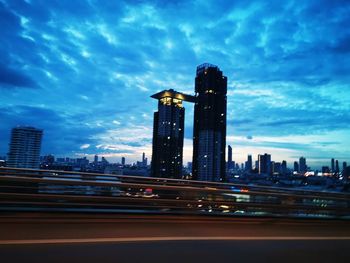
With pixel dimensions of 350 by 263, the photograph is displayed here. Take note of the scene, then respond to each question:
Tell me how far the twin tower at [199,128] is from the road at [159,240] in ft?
402

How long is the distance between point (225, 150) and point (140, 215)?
136619 mm

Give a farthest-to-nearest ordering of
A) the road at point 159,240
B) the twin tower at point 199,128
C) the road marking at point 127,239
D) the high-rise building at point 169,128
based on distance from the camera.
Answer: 1. the high-rise building at point 169,128
2. the twin tower at point 199,128
3. the road marking at point 127,239
4. the road at point 159,240

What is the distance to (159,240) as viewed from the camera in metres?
6.62

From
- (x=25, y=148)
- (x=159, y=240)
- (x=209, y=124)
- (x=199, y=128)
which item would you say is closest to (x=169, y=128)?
(x=199, y=128)

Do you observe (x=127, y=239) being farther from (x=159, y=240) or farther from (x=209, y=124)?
(x=209, y=124)

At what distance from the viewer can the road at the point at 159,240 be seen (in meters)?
5.41

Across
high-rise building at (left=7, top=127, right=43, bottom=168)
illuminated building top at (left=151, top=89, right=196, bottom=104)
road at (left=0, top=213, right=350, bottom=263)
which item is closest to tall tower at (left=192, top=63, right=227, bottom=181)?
illuminated building top at (left=151, top=89, right=196, bottom=104)

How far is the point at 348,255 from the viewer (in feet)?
21.1

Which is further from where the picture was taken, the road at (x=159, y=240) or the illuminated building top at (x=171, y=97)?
the illuminated building top at (x=171, y=97)

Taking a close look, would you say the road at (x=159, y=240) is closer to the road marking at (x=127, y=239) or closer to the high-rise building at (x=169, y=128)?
the road marking at (x=127, y=239)

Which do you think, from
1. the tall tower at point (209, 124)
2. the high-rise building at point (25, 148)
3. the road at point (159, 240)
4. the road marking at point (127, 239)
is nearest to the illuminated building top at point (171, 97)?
the tall tower at point (209, 124)

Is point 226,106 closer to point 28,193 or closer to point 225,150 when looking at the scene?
point 225,150

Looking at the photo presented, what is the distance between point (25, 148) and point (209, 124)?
76570mm

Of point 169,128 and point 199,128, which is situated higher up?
point 199,128
